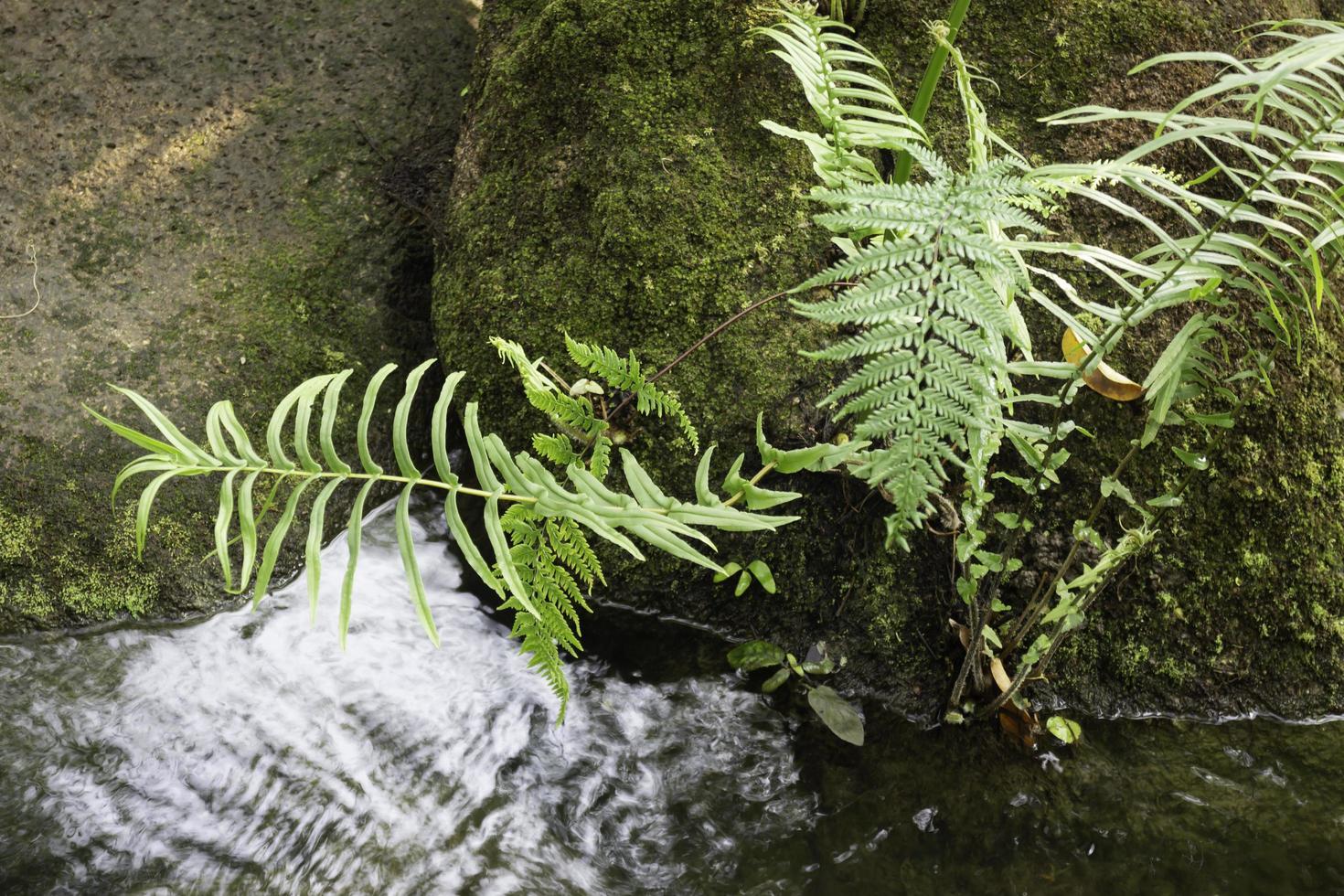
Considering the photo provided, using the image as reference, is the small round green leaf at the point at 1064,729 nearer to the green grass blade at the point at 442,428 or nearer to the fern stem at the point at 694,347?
the fern stem at the point at 694,347

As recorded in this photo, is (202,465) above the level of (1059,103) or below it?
below

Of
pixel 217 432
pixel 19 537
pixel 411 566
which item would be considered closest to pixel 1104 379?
pixel 411 566

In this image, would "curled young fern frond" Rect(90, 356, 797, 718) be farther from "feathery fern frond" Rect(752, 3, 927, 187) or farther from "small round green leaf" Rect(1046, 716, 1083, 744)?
"small round green leaf" Rect(1046, 716, 1083, 744)

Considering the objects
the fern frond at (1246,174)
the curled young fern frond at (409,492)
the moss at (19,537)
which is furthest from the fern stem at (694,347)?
the moss at (19,537)

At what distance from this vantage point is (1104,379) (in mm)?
2471

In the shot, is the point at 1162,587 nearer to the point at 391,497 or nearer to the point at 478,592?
the point at 478,592

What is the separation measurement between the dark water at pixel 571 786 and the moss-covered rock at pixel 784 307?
0.19 metres

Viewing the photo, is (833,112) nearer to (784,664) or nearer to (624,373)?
(624,373)

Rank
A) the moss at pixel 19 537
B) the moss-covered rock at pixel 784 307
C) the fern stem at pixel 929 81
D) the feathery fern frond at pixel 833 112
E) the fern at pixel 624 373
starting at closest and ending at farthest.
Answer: the feathery fern frond at pixel 833 112 < the fern stem at pixel 929 81 < the fern at pixel 624 373 < the moss-covered rock at pixel 784 307 < the moss at pixel 19 537

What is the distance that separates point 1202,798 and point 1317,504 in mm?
861

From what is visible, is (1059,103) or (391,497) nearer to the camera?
(1059,103)

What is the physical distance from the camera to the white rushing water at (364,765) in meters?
2.21

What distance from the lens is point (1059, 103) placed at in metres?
2.77

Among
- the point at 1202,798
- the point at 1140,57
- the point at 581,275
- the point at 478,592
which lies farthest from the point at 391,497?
the point at 1140,57
